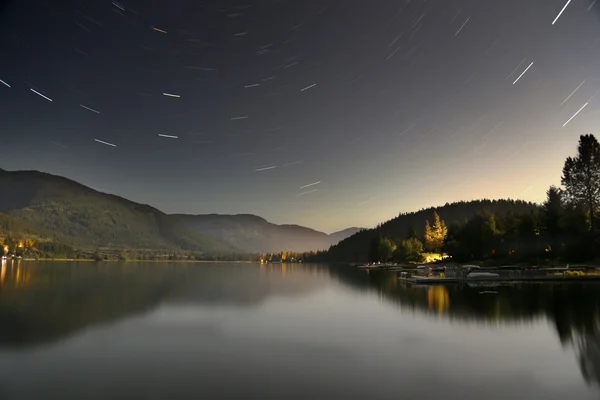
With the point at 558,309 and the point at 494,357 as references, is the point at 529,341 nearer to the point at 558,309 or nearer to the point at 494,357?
the point at 494,357

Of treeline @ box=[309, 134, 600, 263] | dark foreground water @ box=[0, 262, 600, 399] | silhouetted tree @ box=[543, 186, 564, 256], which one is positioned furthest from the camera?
silhouetted tree @ box=[543, 186, 564, 256]

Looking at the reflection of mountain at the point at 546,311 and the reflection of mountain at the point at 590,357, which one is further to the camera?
the reflection of mountain at the point at 546,311

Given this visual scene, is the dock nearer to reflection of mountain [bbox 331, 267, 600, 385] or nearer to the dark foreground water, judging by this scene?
reflection of mountain [bbox 331, 267, 600, 385]

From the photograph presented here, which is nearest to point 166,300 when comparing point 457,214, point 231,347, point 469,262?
point 231,347

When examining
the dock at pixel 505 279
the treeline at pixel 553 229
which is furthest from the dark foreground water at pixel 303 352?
the treeline at pixel 553 229

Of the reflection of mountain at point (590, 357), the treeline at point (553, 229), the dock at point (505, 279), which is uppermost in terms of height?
the treeline at point (553, 229)

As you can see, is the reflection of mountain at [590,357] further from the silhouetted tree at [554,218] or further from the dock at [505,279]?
the silhouetted tree at [554,218]

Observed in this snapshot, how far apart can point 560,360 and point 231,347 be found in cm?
1159

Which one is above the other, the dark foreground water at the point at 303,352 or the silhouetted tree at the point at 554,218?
the silhouetted tree at the point at 554,218

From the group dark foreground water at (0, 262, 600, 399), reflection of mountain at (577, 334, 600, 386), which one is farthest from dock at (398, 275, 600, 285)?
reflection of mountain at (577, 334, 600, 386)

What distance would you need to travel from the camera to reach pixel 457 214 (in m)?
196

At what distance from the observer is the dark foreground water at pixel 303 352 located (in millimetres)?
10398

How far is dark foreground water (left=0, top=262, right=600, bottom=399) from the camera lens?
1040 cm

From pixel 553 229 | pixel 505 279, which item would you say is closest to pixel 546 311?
pixel 505 279
